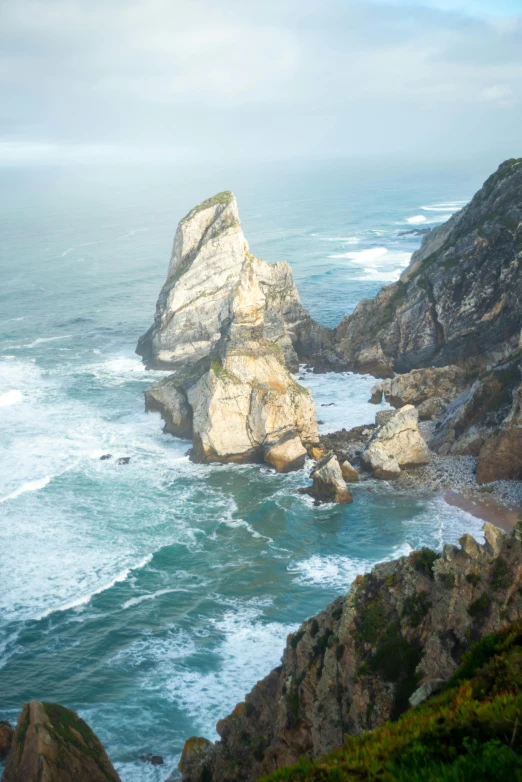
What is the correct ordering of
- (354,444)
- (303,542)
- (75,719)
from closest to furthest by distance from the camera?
Answer: (75,719) < (303,542) < (354,444)

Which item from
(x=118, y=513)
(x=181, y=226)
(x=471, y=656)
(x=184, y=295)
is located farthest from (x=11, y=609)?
(x=181, y=226)

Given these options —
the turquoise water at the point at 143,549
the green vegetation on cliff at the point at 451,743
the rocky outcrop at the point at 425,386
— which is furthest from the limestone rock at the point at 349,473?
the green vegetation on cliff at the point at 451,743

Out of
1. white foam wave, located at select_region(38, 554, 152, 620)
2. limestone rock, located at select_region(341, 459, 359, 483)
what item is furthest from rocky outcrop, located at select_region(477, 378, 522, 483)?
white foam wave, located at select_region(38, 554, 152, 620)

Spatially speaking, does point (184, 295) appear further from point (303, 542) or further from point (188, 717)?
→ point (188, 717)

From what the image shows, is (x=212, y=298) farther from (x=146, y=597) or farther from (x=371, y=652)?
(x=371, y=652)

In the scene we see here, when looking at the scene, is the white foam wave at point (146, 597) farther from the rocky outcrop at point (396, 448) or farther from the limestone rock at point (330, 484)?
the rocky outcrop at point (396, 448)

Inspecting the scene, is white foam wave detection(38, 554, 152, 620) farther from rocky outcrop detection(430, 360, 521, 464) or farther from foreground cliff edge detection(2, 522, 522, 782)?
rocky outcrop detection(430, 360, 521, 464)
